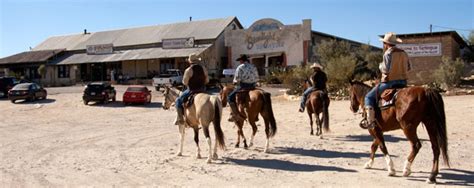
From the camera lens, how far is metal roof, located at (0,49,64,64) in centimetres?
5216

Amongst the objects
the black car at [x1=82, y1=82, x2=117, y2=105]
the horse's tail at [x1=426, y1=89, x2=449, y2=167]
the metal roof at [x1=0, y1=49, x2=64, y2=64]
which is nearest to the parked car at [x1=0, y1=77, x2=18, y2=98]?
the black car at [x1=82, y1=82, x2=117, y2=105]

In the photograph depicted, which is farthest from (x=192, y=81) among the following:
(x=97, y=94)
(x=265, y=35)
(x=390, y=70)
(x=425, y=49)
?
(x=265, y=35)

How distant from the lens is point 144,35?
5169 cm

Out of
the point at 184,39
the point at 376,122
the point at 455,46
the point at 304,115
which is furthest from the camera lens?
the point at 184,39

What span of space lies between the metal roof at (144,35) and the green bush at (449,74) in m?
23.6

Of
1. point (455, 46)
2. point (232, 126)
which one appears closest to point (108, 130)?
point (232, 126)

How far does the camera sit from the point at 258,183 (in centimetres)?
734

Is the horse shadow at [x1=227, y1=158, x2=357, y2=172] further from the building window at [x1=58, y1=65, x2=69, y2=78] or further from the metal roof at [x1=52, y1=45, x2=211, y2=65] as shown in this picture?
the building window at [x1=58, y1=65, x2=69, y2=78]

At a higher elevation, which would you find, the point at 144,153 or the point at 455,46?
the point at 455,46

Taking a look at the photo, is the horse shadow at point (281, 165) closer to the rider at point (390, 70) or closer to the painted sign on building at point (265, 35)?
the rider at point (390, 70)

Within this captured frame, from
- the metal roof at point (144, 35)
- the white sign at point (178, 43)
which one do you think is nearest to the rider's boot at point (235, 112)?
the metal roof at point (144, 35)

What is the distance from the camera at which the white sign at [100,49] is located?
165 ft

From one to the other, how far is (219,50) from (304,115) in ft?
90.7

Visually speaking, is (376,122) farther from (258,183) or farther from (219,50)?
(219,50)
